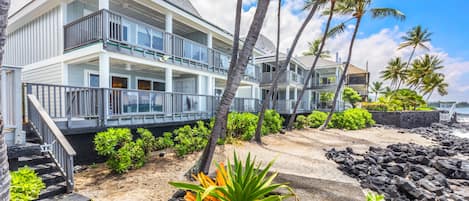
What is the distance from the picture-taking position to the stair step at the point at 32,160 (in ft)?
14.0

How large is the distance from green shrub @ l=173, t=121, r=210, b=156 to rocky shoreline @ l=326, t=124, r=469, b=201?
4.88 meters

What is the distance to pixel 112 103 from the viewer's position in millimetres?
6859

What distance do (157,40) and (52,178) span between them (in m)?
6.54

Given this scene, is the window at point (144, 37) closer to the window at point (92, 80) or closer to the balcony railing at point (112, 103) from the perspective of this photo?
the balcony railing at point (112, 103)

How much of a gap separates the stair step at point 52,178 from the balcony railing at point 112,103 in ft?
6.50

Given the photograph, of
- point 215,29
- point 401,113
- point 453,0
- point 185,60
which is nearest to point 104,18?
point 185,60

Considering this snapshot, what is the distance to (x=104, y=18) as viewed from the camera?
23.2ft

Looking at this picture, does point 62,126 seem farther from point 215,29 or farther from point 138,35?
point 215,29

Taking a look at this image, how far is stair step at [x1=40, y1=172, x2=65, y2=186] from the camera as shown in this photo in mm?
4065

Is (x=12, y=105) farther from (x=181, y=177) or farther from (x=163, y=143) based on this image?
(x=163, y=143)

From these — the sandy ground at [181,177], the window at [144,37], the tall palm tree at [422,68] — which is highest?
the tall palm tree at [422,68]

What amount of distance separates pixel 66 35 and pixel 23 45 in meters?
4.21

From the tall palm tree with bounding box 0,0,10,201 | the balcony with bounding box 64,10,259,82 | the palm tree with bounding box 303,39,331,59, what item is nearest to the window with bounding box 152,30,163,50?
the balcony with bounding box 64,10,259,82

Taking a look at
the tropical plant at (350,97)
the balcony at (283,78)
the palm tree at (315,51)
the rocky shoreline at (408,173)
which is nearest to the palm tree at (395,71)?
the palm tree at (315,51)
